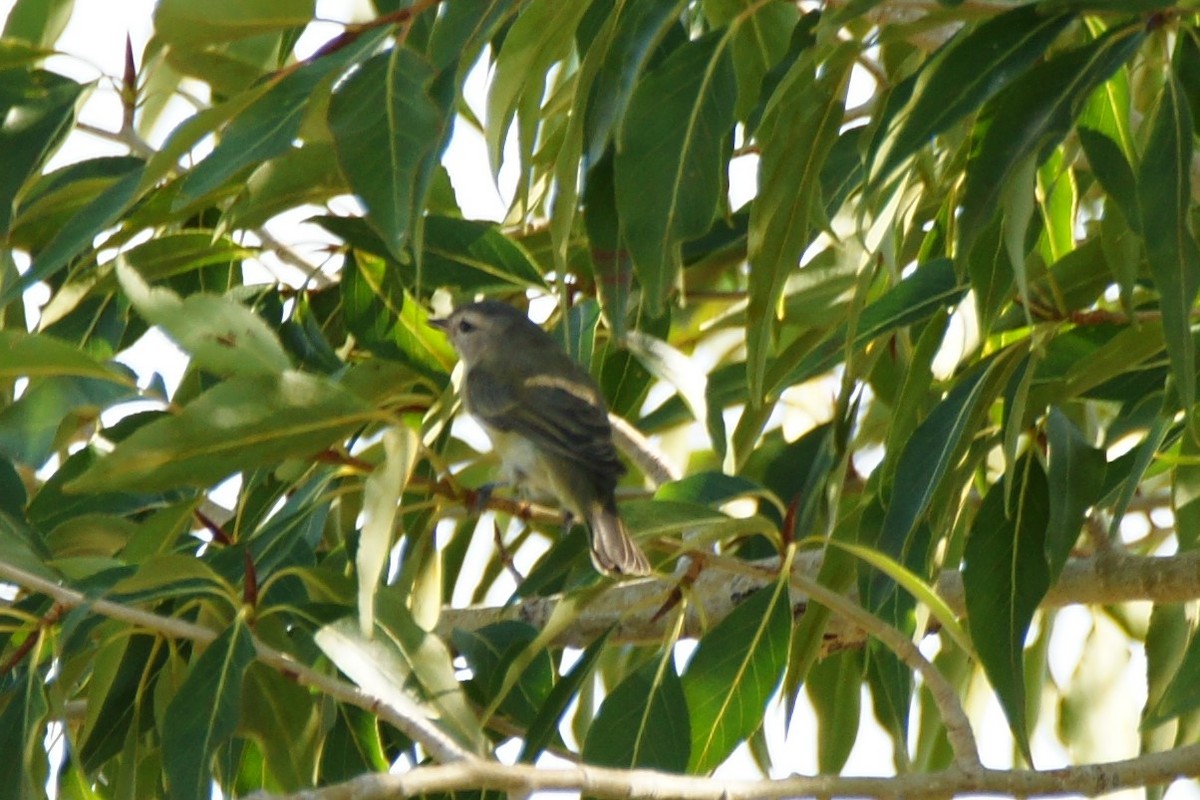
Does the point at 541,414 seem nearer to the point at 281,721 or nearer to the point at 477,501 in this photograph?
the point at 477,501

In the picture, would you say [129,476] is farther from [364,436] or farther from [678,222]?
[364,436]

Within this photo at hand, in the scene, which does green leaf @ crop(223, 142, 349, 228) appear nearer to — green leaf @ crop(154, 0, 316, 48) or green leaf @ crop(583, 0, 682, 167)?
green leaf @ crop(154, 0, 316, 48)

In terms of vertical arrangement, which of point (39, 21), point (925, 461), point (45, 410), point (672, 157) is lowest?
point (45, 410)

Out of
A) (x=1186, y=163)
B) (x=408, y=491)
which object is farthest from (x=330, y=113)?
(x=1186, y=163)

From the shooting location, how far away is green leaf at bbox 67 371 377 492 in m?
2.20

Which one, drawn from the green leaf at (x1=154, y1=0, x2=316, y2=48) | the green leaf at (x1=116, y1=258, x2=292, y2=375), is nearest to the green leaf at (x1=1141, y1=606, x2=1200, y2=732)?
the green leaf at (x1=116, y1=258, x2=292, y2=375)

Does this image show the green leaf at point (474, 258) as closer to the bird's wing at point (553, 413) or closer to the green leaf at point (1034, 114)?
the bird's wing at point (553, 413)

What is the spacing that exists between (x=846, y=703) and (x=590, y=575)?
3.18ft

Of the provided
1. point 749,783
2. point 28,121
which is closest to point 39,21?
point 28,121

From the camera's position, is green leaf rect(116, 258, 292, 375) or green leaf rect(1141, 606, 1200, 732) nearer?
green leaf rect(116, 258, 292, 375)

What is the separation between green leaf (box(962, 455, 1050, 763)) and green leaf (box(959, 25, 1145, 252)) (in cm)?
58

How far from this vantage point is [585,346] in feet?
10.3

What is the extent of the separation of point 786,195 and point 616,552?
0.74 meters

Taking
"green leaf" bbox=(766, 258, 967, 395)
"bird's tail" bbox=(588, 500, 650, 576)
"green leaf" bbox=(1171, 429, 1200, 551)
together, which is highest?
"green leaf" bbox=(766, 258, 967, 395)
